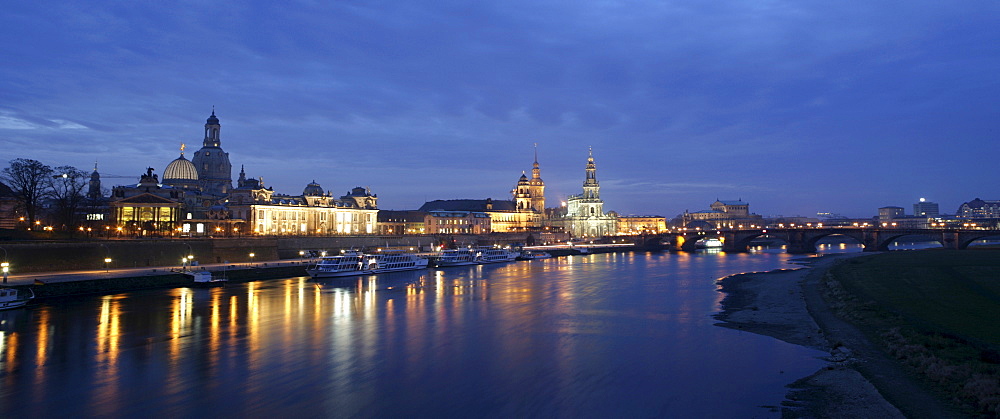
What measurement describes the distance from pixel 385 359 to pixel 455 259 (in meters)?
74.6

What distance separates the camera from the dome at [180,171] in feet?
441

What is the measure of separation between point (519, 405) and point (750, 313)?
25.0m

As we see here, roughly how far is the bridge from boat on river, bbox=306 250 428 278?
8478 centimetres

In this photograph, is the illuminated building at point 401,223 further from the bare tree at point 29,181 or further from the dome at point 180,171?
the bare tree at point 29,181

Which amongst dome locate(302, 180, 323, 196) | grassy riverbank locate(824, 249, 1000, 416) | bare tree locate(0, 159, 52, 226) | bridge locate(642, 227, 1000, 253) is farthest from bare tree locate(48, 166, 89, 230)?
bridge locate(642, 227, 1000, 253)

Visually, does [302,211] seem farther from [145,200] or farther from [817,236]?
[817,236]

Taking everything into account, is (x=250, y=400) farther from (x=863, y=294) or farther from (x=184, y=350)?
(x=863, y=294)

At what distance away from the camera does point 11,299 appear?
4391cm

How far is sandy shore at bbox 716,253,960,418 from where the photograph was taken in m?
20.1

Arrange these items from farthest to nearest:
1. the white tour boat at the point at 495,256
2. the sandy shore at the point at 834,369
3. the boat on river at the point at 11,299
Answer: the white tour boat at the point at 495,256
the boat on river at the point at 11,299
the sandy shore at the point at 834,369

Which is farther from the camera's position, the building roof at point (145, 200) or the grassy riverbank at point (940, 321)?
the building roof at point (145, 200)

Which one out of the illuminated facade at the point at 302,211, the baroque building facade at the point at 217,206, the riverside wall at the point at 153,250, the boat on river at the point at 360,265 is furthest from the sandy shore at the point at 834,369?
the illuminated facade at the point at 302,211

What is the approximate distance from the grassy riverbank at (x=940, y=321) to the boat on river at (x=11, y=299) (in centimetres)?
5047

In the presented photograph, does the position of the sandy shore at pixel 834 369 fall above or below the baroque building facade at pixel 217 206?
below
